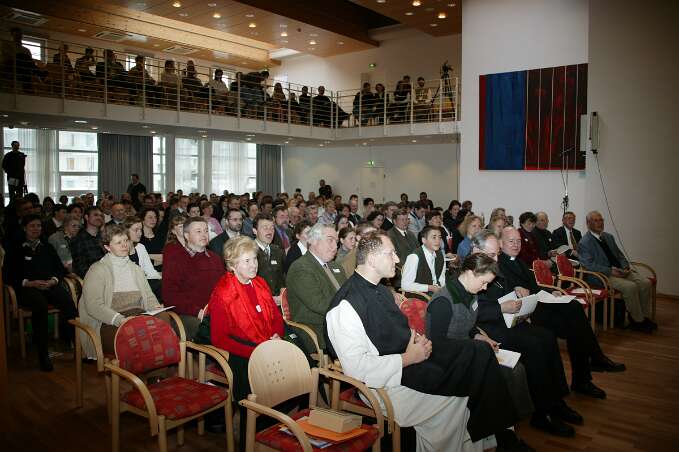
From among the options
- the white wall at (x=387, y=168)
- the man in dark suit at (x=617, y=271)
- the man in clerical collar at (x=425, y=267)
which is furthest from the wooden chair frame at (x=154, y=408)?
the white wall at (x=387, y=168)

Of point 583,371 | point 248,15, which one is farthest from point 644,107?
point 248,15

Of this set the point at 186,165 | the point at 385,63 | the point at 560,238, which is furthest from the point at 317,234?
the point at 186,165

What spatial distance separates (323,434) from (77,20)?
1556 cm

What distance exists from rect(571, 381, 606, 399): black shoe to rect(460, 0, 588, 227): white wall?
18.9ft

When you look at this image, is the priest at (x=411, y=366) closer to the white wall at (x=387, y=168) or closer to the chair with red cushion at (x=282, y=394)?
the chair with red cushion at (x=282, y=394)

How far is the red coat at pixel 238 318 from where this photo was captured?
320cm

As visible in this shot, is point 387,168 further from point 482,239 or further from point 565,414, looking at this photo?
point 565,414

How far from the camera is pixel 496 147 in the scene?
10.7m

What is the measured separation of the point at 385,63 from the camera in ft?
57.4

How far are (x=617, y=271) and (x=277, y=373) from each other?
17.5ft

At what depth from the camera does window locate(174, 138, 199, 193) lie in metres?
18.4

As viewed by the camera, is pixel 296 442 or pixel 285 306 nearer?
pixel 296 442

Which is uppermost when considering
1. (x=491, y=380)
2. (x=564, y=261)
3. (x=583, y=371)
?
(x=564, y=261)

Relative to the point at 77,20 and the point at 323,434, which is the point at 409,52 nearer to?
the point at 77,20
